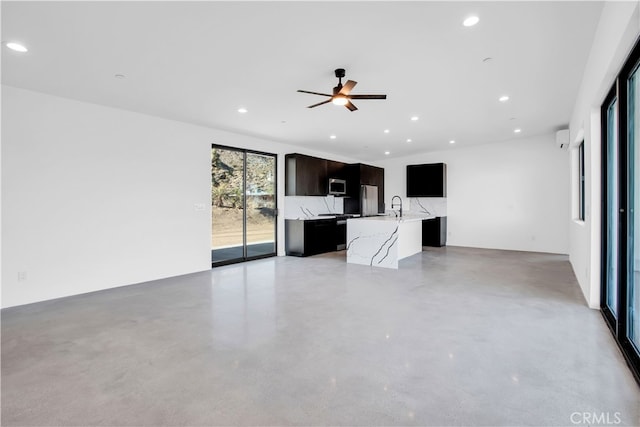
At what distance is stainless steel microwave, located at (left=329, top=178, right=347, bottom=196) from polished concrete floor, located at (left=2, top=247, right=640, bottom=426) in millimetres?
4324

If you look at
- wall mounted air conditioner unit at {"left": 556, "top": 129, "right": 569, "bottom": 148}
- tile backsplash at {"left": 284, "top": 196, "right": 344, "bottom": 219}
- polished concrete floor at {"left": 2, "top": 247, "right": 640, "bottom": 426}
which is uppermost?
wall mounted air conditioner unit at {"left": 556, "top": 129, "right": 569, "bottom": 148}

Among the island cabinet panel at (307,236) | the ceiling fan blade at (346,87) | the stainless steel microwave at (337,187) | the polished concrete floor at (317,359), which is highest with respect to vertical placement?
the ceiling fan blade at (346,87)

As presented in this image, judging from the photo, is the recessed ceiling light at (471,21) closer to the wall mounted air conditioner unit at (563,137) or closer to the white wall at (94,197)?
the white wall at (94,197)

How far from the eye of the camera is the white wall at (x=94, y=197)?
3.86 m

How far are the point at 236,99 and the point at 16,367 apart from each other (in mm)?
3615

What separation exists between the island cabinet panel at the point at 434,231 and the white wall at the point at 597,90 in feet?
13.8

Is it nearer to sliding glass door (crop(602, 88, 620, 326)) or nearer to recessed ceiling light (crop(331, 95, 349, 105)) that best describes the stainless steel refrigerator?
recessed ceiling light (crop(331, 95, 349, 105))

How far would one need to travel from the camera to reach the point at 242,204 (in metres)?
6.61

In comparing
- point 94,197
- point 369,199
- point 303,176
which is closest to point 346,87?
point 94,197

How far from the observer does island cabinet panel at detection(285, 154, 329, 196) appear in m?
7.40

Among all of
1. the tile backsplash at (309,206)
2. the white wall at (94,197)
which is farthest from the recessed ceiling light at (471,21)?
the tile backsplash at (309,206)

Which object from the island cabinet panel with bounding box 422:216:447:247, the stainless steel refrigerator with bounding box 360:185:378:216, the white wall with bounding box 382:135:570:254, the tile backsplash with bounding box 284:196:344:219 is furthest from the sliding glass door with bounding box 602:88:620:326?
the stainless steel refrigerator with bounding box 360:185:378:216

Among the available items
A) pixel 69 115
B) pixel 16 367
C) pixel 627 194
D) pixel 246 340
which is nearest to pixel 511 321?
pixel 627 194

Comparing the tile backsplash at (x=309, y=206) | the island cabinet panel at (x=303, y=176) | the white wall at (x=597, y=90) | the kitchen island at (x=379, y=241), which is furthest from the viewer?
the tile backsplash at (x=309, y=206)
